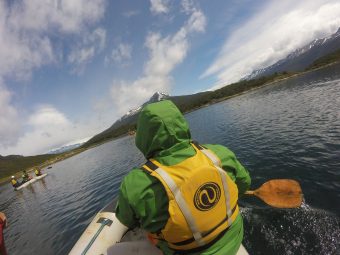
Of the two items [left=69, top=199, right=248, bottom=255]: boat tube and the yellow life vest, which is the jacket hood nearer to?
the yellow life vest

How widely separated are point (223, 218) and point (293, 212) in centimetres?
727

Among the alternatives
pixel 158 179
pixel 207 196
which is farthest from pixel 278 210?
pixel 158 179

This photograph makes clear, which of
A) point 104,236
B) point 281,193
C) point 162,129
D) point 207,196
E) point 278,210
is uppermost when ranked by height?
point 162,129

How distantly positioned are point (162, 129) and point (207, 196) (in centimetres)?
119

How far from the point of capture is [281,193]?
7.27 m

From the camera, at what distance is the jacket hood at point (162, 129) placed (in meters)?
3.54

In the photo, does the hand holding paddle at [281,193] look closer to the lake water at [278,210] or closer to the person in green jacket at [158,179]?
the lake water at [278,210]

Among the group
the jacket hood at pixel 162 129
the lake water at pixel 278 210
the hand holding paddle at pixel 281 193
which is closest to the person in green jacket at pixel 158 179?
the jacket hood at pixel 162 129

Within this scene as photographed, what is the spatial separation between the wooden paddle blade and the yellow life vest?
12.6 feet

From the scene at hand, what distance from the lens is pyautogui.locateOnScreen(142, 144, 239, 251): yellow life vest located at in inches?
132

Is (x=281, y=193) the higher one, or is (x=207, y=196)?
(x=207, y=196)

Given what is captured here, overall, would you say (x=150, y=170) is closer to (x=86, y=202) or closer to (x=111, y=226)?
(x=111, y=226)

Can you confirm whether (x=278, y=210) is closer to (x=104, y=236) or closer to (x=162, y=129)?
(x=104, y=236)

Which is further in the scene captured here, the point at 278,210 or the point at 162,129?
the point at 278,210
